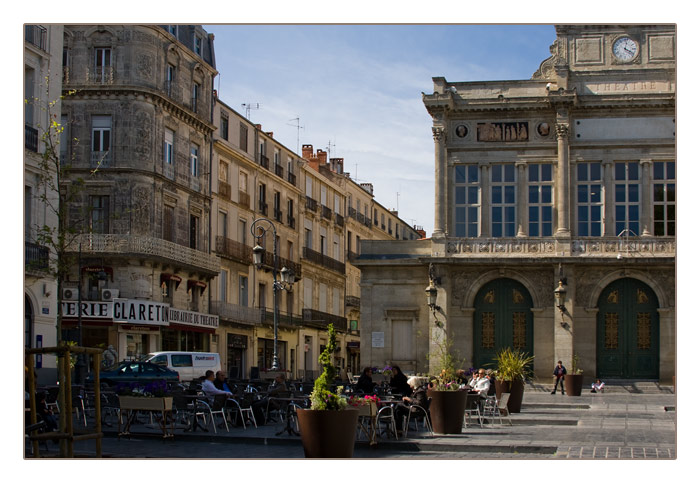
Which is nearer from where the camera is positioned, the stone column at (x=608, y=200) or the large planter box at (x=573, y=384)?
the large planter box at (x=573, y=384)

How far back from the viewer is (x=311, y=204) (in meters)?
59.6

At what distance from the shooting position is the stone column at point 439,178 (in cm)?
3831

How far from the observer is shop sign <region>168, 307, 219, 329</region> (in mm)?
41469

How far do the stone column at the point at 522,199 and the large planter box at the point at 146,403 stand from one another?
22.8 meters

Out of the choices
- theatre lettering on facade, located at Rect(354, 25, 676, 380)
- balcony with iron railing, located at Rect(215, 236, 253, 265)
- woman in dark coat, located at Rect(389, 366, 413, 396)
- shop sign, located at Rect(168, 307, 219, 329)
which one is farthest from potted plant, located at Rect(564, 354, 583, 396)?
balcony with iron railing, located at Rect(215, 236, 253, 265)

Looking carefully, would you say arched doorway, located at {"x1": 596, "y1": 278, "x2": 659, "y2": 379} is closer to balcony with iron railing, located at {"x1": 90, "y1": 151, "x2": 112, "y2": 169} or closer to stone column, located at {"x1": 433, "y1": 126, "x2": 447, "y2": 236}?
stone column, located at {"x1": 433, "y1": 126, "x2": 447, "y2": 236}

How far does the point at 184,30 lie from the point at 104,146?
6869mm

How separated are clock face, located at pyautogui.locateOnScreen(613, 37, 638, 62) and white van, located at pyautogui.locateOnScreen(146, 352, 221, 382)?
17.5 metres

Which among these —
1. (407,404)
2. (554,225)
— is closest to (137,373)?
(407,404)

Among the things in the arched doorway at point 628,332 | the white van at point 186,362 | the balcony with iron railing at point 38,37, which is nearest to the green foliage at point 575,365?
the arched doorway at point 628,332

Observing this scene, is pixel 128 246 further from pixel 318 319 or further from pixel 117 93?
pixel 318 319

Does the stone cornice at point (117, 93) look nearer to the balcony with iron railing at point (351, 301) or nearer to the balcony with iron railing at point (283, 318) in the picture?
the balcony with iron railing at point (283, 318)

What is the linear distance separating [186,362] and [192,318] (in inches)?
285
